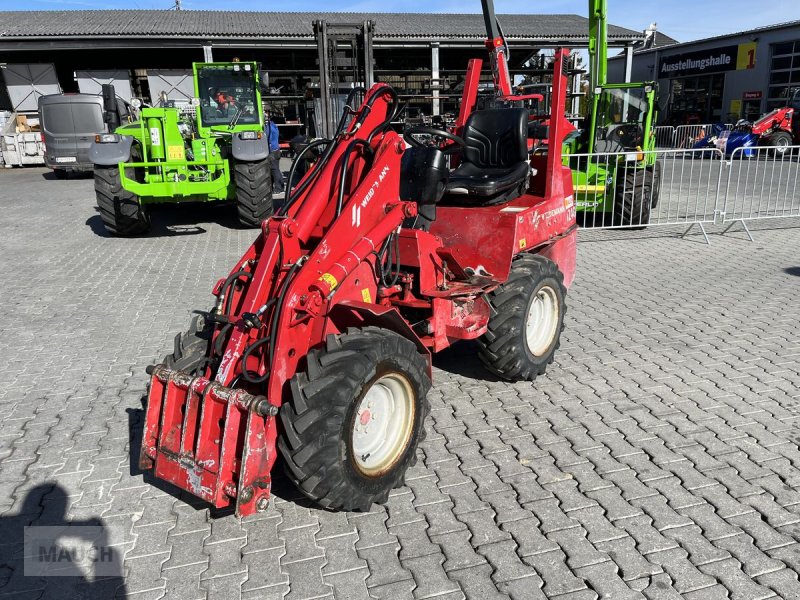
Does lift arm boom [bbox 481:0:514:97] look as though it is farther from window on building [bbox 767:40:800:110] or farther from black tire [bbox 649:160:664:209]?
window on building [bbox 767:40:800:110]

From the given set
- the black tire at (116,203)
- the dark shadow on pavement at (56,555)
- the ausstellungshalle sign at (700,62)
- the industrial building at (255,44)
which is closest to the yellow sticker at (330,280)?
the dark shadow on pavement at (56,555)

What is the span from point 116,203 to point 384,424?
783 centimetres

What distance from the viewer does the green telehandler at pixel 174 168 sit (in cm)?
957

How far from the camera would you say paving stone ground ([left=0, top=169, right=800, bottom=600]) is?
2758 mm

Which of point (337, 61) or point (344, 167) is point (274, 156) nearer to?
point (337, 61)

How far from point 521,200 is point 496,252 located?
861 millimetres

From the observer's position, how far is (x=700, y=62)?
98.3ft

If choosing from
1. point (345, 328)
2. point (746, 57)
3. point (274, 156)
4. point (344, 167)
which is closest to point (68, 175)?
point (274, 156)

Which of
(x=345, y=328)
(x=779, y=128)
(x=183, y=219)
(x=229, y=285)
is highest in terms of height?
(x=779, y=128)

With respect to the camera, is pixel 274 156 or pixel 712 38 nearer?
A: pixel 274 156

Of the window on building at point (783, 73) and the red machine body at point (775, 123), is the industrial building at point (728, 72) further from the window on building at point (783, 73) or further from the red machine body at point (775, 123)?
the red machine body at point (775, 123)

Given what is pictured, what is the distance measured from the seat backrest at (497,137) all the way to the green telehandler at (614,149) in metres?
4.39

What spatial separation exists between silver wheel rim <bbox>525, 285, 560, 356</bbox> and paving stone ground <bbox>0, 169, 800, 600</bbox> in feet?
0.76

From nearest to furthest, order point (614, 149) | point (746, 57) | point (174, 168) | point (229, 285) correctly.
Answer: point (229, 285)
point (174, 168)
point (614, 149)
point (746, 57)
